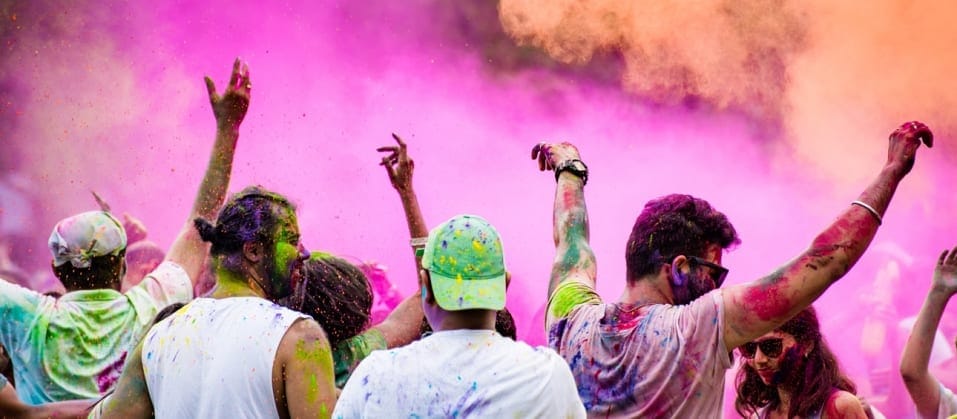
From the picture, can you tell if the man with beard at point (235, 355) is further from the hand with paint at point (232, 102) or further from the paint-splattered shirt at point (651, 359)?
the hand with paint at point (232, 102)

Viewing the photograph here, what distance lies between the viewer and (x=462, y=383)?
2320 mm

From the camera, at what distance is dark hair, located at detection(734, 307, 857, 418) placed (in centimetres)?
365

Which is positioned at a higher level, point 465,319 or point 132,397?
point 465,319

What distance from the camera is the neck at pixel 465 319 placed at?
241 cm

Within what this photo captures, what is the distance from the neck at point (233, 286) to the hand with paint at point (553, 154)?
1094 millimetres

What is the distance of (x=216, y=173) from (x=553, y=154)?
3.90ft

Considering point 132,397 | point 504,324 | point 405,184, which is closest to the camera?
point 132,397

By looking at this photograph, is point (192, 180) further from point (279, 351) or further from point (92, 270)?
point (279, 351)

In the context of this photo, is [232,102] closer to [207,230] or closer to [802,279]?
[207,230]

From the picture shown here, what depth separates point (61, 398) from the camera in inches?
140

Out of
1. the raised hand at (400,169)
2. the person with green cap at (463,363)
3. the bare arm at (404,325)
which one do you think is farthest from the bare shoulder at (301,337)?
the raised hand at (400,169)

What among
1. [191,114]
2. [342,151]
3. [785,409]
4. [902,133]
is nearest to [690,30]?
[342,151]

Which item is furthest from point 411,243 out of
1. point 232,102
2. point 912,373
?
point 912,373

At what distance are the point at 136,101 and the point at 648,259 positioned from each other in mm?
4671
